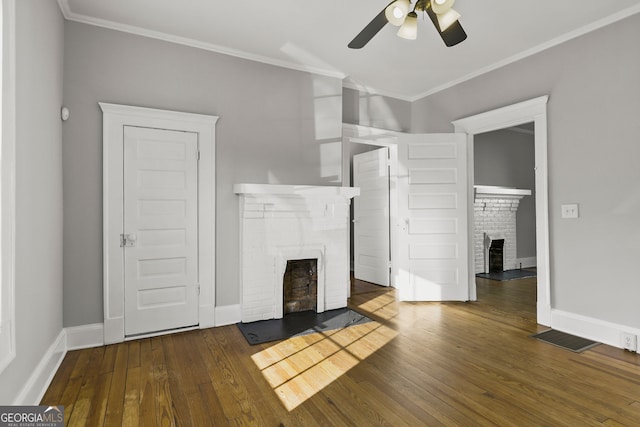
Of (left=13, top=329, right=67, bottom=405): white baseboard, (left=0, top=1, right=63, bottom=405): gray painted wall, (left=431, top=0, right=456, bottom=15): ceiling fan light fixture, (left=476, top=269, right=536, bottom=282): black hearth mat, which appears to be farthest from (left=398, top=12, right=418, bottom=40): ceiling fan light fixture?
(left=476, top=269, right=536, bottom=282): black hearth mat

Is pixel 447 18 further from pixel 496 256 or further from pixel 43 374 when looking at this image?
pixel 496 256

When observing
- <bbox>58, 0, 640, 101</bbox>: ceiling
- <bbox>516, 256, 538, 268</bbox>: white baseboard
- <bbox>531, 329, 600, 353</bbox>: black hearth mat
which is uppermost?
<bbox>58, 0, 640, 101</bbox>: ceiling

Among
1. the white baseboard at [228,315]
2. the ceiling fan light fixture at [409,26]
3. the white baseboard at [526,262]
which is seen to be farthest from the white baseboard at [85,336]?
the white baseboard at [526,262]

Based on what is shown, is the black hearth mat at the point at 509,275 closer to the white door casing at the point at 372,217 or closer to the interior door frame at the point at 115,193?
the white door casing at the point at 372,217

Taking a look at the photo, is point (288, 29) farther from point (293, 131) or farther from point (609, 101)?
point (609, 101)

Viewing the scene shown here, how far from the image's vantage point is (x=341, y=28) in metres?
3.21

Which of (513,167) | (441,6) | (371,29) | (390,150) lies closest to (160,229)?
(371,29)

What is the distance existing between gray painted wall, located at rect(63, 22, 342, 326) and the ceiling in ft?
0.56

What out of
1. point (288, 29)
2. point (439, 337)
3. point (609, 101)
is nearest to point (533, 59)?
point (609, 101)

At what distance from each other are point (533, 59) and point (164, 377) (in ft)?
14.7

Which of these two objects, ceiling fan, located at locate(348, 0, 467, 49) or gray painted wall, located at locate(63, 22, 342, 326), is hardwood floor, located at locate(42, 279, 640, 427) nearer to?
gray painted wall, located at locate(63, 22, 342, 326)

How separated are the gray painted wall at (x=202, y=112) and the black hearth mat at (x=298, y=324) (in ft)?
1.49

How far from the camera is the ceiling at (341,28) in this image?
2.86 meters

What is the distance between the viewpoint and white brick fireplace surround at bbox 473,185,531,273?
6215 millimetres
